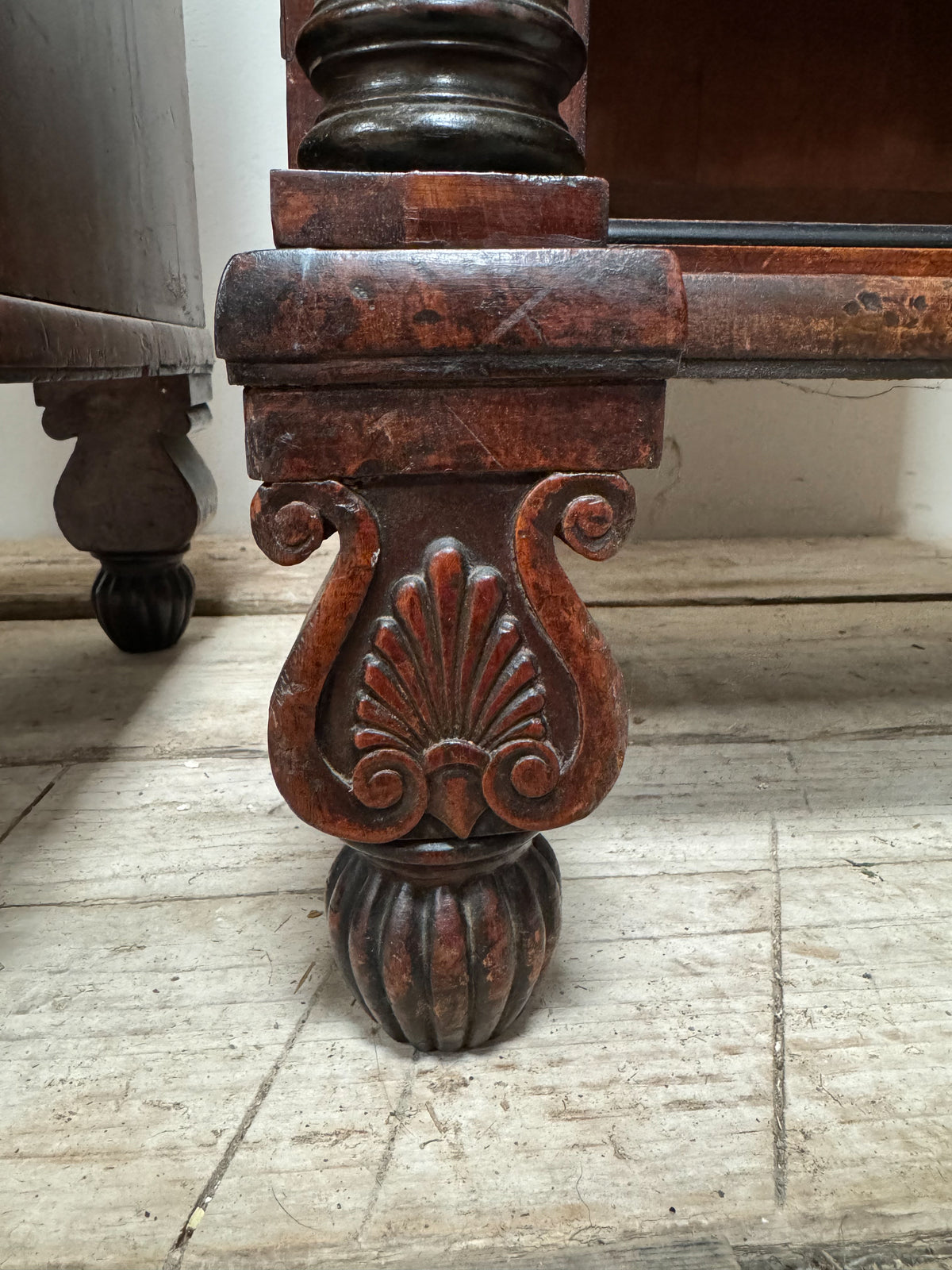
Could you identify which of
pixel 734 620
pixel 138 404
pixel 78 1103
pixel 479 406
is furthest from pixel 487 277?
pixel 734 620

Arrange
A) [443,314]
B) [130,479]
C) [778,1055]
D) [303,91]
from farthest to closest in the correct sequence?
[130,479] < [303,91] < [778,1055] < [443,314]

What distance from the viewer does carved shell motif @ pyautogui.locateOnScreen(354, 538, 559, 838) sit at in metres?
0.58

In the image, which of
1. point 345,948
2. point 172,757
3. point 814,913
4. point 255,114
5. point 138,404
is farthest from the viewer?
point 255,114

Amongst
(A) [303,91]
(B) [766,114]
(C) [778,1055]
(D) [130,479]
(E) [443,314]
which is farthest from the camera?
(B) [766,114]

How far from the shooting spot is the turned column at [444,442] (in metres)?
0.54

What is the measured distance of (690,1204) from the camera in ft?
1.77

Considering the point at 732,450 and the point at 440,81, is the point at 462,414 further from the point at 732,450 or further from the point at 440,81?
the point at 732,450

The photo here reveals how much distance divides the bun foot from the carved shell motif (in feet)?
3.01

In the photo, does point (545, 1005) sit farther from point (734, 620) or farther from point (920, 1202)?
point (734, 620)

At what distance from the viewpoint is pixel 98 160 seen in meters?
1.04

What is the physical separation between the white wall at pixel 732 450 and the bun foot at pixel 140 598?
0.64 metres

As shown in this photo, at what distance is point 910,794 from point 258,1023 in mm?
662

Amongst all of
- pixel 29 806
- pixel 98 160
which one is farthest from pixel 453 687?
pixel 98 160

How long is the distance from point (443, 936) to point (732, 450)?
168 centimetres
